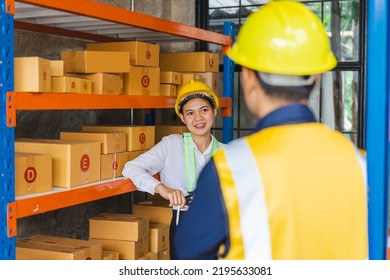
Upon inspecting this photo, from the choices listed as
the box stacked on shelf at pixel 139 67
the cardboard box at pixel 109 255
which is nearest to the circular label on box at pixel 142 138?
the box stacked on shelf at pixel 139 67

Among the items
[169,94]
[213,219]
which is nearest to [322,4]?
[169,94]

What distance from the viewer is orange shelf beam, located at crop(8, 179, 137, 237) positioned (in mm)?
2883

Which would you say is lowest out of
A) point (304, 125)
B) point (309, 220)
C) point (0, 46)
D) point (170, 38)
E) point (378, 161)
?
point (309, 220)

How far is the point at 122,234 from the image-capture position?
13.7 ft

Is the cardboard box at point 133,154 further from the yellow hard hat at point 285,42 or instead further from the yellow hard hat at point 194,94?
the yellow hard hat at point 285,42

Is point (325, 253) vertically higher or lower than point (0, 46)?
lower

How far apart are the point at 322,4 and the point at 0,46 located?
12.6 ft

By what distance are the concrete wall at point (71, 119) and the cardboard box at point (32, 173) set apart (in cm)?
108

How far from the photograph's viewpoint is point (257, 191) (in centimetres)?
163

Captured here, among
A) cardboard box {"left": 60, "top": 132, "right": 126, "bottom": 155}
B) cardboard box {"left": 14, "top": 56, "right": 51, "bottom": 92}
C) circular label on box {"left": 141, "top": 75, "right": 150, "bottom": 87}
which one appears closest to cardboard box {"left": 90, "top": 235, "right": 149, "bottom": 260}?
cardboard box {"left": 60, "top": 132, "right": 126, "bottom": 155}

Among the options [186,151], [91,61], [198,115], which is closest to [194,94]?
[198,115]

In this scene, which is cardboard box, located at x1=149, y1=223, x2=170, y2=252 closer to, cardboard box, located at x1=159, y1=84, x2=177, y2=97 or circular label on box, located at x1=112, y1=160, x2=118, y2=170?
circular label on box, located at x1=112, y1=160, x2=118, y2=170

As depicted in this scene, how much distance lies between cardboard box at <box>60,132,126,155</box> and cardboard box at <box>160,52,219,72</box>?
128 centimetres
